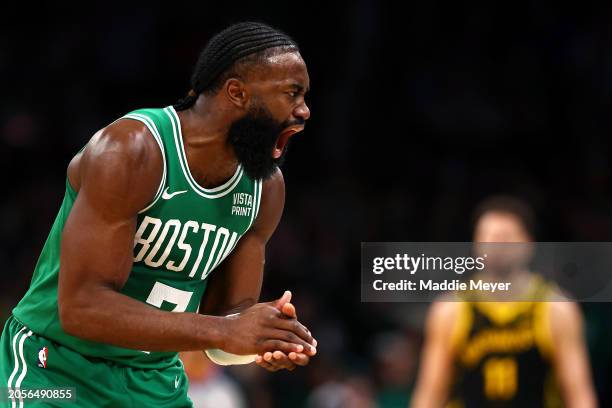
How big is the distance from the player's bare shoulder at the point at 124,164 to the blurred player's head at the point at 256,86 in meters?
0.29

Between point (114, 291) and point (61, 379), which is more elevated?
point (114, 291)

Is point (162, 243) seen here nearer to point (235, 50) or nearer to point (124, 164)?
point (124, 164)

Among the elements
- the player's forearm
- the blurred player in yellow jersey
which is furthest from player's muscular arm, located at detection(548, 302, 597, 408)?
the player's forearm

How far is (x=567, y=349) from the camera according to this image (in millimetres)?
5395

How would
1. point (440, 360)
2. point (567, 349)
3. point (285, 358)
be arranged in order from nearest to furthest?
point (285, 358) → point (567, 349) → point (440, 360)

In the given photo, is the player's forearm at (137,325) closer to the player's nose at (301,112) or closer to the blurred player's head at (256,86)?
the blurred player's head at (256,86)

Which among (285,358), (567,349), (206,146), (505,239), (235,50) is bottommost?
(285,358)

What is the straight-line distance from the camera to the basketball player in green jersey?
9.76ft

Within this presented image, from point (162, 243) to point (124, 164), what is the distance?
31 cm

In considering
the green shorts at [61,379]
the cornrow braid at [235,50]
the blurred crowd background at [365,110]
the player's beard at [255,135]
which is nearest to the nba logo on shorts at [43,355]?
the green shorts at [61,379]

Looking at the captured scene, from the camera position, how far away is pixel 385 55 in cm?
889

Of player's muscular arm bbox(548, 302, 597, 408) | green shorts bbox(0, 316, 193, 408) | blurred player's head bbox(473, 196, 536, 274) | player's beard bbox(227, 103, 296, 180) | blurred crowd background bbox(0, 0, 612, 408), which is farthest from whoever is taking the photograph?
blurred crowd background bbox(0, 0, 612, 408)

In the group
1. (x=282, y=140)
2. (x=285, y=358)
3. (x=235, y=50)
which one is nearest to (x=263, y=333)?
(x=285, y=358)

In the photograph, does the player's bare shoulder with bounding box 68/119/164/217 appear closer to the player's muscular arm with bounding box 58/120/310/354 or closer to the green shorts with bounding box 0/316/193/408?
the player's muscular arm with bounding box 58/120/310/354
